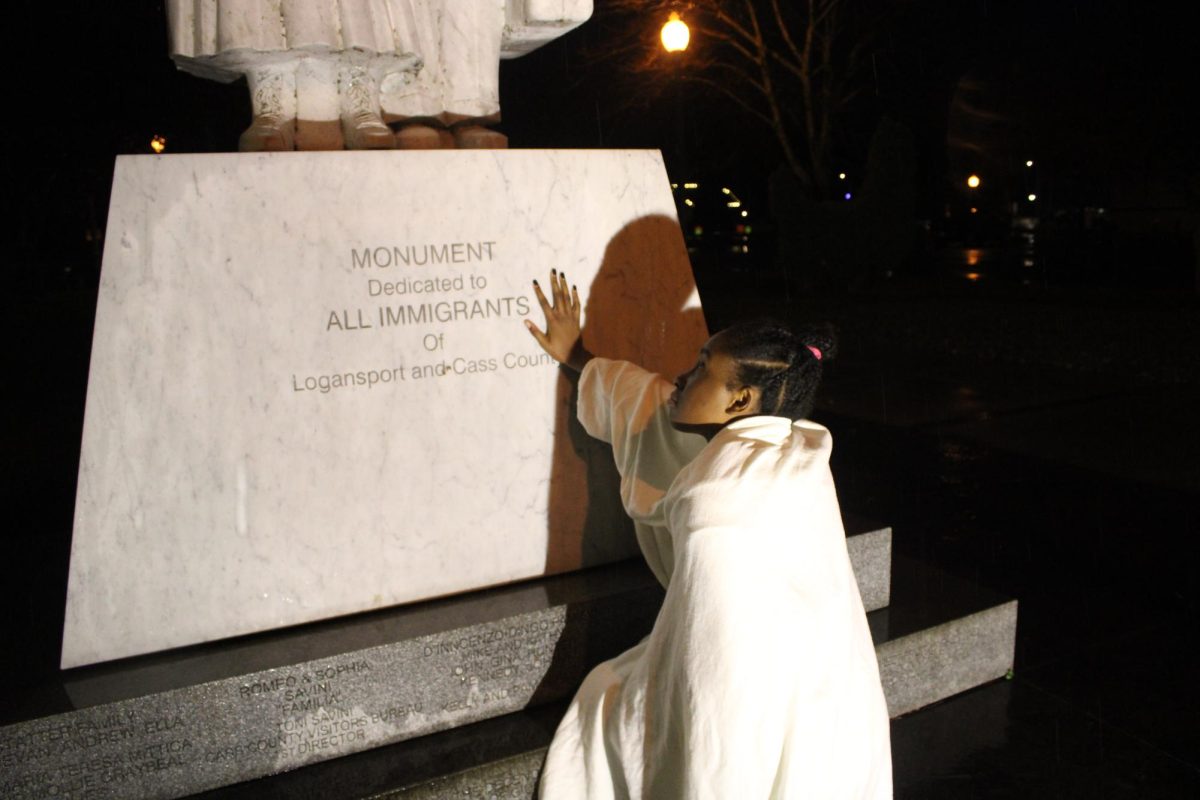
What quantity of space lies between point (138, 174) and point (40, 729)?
4.45 feet

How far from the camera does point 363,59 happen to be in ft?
9.75

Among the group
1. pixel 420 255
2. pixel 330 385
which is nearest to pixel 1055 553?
pixel 420 255

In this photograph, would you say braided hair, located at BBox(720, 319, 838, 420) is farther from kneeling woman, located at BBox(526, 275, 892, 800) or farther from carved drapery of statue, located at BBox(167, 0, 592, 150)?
carved drapery of statue, located at BBox(167, 0, 592, 150)

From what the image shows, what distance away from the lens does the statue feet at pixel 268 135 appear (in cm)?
276

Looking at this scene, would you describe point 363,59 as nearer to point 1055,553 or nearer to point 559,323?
point 559,323

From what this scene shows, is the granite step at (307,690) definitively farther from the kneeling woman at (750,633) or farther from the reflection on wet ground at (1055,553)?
the reflection on wet ground at (1055,553)

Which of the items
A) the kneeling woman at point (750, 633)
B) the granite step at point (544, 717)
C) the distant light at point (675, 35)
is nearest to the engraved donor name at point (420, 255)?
the kneeling woman at point (750, 633)

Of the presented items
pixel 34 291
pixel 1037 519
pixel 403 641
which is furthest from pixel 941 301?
pixel 34 291

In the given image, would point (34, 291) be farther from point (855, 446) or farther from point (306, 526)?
point (306, 526)

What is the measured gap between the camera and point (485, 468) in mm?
2875

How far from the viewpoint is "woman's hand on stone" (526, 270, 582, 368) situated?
2918 mm

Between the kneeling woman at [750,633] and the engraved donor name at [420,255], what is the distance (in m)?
0.87

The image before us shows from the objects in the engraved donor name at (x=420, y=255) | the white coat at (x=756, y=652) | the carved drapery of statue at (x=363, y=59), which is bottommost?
the white coat at (x=756, y=652)

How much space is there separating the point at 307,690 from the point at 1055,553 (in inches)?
138
